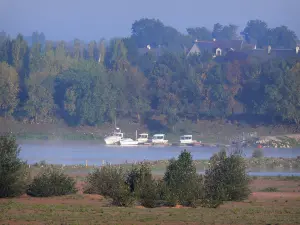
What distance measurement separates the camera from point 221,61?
10250 cm

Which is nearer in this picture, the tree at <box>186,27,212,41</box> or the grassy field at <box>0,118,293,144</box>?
the grassy field at <box>0,118,293,144</box>

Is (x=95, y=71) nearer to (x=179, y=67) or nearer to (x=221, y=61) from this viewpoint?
(x=179, y=67)

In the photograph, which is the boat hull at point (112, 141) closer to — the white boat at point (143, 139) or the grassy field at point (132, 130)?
the white boat at point (143, 139)

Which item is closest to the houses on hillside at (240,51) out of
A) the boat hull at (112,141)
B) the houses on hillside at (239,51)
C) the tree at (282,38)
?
the houses on hillside at (239,51)

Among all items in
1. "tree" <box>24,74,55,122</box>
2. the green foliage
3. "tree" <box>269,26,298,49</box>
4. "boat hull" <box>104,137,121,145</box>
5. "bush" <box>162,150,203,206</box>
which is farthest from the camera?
"tree" <box>269,26,298,49</box>

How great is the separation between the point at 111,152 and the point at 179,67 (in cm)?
2665

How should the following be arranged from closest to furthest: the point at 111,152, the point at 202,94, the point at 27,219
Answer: the point at 27,219 → the point at 111,152 → the point at 202,94

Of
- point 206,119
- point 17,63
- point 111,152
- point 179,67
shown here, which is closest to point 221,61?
point 179,67

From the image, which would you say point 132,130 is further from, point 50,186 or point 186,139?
point 50,186

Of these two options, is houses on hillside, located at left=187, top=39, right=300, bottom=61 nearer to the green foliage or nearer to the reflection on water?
the reflection on water

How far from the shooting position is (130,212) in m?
27.2

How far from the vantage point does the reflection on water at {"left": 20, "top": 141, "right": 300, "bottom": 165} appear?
200 ft

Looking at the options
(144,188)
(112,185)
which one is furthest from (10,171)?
(144,188)

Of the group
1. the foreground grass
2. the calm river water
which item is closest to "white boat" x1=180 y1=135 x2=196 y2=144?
the calm river water
